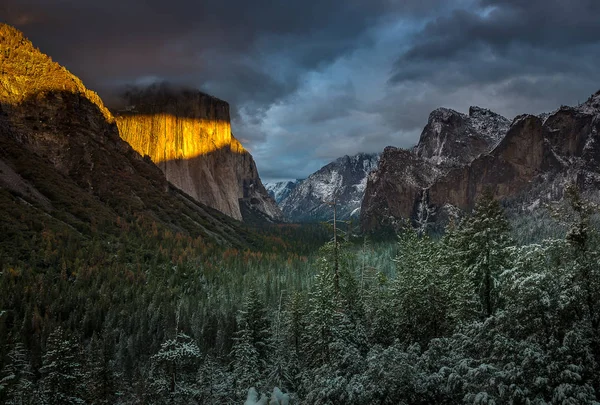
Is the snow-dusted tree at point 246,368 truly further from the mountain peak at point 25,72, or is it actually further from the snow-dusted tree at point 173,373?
the mountain peak at point 25,72

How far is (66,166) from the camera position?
450 feet

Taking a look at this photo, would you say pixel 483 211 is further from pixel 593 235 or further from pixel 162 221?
Answer: pixel 162 221

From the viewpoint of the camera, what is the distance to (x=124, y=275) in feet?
282

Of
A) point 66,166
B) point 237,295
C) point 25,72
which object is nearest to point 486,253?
point 237,295

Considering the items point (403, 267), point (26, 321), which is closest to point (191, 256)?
point (26, 321)

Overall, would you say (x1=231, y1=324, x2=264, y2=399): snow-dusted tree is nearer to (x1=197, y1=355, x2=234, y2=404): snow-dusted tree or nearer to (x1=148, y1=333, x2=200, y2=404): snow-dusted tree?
(x1=197, y1=355, x2=234, y2=404): snow-dusted tree

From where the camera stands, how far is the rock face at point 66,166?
358 ft

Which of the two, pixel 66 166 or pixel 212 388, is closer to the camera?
pixel 212 388

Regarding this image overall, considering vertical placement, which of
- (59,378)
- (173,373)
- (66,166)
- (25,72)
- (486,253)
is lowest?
(173,373)

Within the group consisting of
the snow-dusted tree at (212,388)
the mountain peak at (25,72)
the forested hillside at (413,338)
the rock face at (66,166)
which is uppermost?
the mountain peak at (25,72)

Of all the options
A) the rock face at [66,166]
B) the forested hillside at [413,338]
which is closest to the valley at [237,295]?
the forested hillside at [413,338]

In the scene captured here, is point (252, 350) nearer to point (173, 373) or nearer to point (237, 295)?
point (173, 373)

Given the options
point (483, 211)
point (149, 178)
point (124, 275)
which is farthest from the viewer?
point (149, 178)

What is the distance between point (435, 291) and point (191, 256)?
3881 inches
